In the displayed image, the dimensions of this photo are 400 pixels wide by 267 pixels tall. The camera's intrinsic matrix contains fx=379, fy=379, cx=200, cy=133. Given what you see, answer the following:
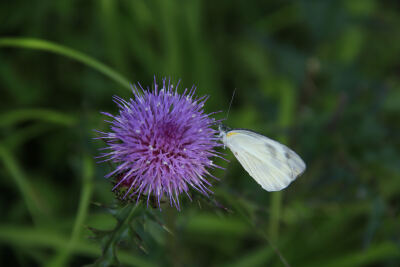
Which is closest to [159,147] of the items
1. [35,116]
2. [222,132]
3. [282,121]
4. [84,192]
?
[222,132]

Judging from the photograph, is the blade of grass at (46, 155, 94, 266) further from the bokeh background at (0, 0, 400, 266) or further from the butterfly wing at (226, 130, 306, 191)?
the butterfly wing at (226, 130, 306, 191)

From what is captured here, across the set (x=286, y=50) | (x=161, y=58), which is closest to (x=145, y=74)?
(x=161, y=58)

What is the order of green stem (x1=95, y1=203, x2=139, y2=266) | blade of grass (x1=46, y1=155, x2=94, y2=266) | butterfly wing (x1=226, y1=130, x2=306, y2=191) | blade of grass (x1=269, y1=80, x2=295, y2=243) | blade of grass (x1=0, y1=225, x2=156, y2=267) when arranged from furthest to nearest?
blade of grass (x1=269, y1=80, x2=295, y2=243) < blade of grass (x1=0, y1=225, x2=156, y2=267) < blade of grass (x1=46, y1=155, x2=94, y2=266) < butterfly wing (x1=226, y1=130, x2=306, y2=191) < green stem (x1=95, y1=203, x2=139, y2=266)

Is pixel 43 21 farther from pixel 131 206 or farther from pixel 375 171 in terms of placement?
pixel 375 171

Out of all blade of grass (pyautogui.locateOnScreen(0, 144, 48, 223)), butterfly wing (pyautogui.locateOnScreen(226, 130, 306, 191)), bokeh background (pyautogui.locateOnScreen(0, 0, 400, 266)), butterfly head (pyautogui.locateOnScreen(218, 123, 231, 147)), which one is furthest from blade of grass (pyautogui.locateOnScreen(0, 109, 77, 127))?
butterfly wing (pyautogui.locateOnScreen(226, 130, 306, 191))

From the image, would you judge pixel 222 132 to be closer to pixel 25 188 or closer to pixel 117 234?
pixel 117 234
